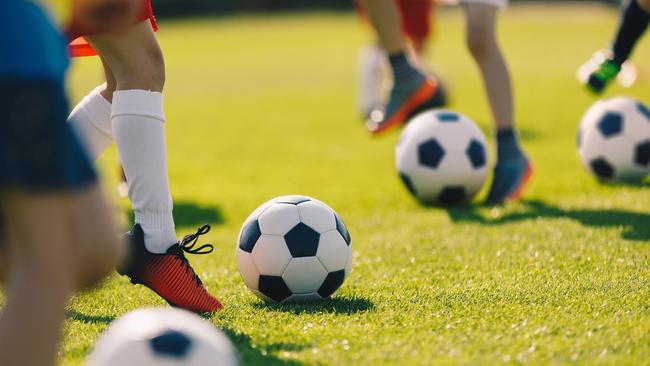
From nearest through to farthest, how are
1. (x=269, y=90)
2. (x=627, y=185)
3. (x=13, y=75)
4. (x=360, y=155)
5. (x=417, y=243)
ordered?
(x=13, y=75) → (x=417, y=243) → (x=627, y=185) → (x=360, y=155) → (x=269, y=90)

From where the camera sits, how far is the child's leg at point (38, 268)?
223 cm

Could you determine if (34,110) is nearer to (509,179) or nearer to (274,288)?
(274,288)

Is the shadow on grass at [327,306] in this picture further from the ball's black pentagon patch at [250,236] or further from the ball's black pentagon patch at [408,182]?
the ball's black pentagon patch at [408,182]

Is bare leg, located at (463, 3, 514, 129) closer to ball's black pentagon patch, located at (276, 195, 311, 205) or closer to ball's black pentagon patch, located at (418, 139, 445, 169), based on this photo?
ball's black pentagon patch, located at (418, 139, 445, 169)

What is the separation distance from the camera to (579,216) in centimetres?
536

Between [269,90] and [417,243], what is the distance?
10977 millimetres

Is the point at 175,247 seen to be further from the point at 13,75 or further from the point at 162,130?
the point at 13,75

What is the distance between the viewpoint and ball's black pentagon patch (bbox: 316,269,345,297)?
3.76 m

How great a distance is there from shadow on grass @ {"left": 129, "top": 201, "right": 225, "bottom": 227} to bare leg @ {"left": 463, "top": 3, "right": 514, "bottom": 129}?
194 cm

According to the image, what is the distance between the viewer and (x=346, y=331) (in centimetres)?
327

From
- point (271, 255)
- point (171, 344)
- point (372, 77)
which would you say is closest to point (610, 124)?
point (271, 255)

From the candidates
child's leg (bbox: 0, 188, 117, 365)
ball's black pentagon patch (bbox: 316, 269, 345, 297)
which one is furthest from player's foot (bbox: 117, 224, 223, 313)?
child's leg (bbox: 0, 188, 117, 365)

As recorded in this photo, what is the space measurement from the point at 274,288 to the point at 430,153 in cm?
240

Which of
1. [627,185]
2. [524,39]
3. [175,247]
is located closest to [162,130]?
[175,247]
